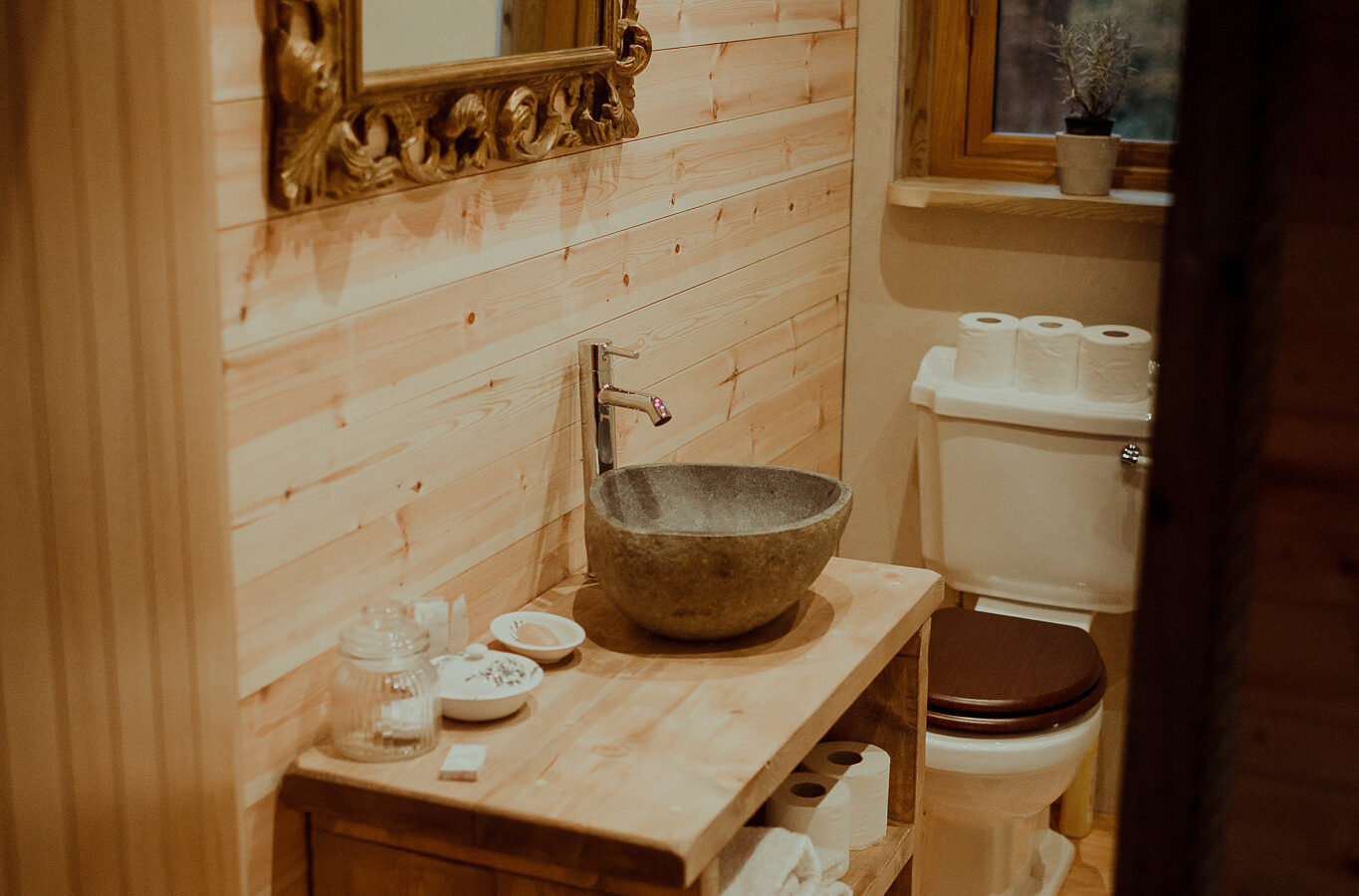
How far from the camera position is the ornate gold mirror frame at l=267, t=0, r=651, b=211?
1264mm

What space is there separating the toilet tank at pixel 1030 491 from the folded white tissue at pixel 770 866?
3.30 feet

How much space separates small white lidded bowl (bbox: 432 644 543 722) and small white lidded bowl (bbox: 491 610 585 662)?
0.04 meters

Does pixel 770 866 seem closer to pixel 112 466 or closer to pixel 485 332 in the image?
pixel 485 332

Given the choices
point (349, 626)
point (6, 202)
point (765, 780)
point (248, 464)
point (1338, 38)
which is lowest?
point (765, 780)

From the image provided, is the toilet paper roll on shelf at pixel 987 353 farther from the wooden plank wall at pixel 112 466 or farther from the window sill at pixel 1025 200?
the wooden plank wall at pixel 112 466

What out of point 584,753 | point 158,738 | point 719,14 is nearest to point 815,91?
point 719,14

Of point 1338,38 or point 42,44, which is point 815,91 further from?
point 1338,38

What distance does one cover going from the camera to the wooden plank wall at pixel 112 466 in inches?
47.3

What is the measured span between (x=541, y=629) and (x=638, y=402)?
302 millimetres

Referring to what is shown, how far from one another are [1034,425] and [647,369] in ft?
2.53

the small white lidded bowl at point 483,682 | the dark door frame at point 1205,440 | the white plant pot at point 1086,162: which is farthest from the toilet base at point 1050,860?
the dark door frame at point 1205,440

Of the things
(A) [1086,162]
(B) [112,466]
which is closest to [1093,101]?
(A) [1086,162]

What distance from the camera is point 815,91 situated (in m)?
2.52

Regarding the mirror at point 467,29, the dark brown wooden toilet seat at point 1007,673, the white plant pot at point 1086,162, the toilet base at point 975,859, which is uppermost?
the mirror at point 467,29
